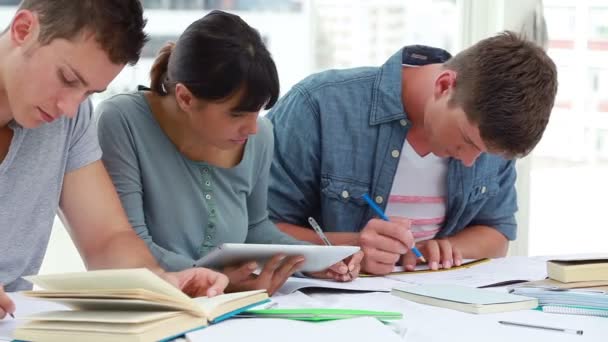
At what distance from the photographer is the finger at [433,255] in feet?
6.40

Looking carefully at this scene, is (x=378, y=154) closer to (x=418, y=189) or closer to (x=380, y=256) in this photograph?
(x=418, y=189)

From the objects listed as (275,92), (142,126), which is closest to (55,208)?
(142,126)

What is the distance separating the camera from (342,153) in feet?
7.29

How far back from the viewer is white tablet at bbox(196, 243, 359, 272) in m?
1.53

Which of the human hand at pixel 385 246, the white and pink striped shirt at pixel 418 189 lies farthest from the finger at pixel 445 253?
the white and pink striped shirt at pixel 418 189

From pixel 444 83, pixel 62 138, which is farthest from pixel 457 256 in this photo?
pixel 62 138

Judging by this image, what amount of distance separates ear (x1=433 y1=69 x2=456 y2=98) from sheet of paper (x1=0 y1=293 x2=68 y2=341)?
3.31 ft

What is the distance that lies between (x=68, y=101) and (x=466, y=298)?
765 millimetres

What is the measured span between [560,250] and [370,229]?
6.98 ft

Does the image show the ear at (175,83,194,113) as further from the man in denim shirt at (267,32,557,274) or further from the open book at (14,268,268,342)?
the open book at (14,268,268,342)

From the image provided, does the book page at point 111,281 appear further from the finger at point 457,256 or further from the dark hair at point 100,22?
the finger at point 457,256

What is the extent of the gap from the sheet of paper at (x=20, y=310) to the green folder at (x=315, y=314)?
321 mm

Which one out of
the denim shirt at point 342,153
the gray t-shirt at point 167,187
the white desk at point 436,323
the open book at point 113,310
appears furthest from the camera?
the denim shirt at point 342,153

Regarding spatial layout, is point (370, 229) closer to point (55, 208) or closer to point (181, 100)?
point (181, 100)
